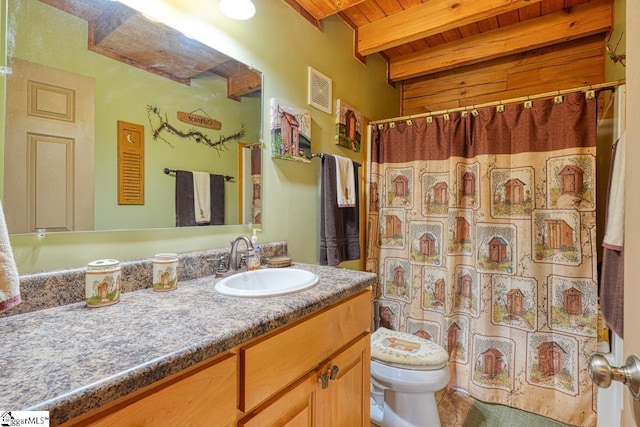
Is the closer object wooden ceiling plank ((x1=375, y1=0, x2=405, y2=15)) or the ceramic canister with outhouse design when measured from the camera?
the ceramic canister with outhouse design

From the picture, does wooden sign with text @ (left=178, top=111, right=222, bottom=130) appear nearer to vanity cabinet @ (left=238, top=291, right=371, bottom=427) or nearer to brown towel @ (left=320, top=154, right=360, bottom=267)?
brown towel @ (left=320, top=154, right=360, bottom=267)

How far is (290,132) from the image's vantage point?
5.12ft

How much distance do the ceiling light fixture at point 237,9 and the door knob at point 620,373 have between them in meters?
1.57

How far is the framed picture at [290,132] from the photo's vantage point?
1499 mm

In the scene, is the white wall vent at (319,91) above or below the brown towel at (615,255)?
above

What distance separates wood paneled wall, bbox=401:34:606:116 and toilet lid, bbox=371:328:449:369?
2.06m

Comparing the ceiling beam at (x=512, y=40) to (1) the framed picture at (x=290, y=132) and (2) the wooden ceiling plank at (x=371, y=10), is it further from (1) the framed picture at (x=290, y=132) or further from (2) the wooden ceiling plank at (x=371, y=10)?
(1) the framed picture at (x=290, y=132)

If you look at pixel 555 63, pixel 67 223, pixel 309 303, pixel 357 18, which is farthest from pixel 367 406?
pixel 555 63

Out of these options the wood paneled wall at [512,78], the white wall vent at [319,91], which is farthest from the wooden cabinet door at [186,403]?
the wood paneled wall at [512,78]

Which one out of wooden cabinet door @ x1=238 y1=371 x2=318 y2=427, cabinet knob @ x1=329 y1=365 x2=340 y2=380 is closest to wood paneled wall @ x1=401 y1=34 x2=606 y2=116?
cabinet knob @ x1=329 y1=365 x2=340 y2=380

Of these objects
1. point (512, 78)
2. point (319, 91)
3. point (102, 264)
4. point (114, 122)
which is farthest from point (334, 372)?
point (512, 78)

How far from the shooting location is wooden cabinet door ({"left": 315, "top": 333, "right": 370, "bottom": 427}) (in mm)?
918

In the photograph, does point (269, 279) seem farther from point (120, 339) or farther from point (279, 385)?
point (120, 339)

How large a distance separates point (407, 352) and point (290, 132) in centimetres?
128
